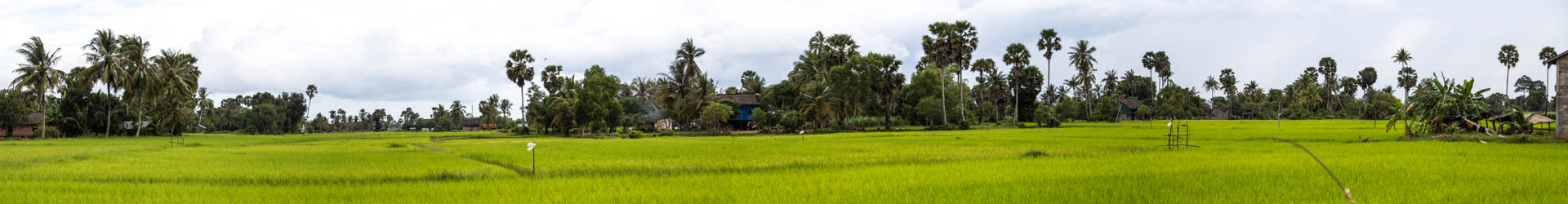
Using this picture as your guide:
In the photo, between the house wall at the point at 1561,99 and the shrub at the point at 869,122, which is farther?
the shrub at the point at 869,122

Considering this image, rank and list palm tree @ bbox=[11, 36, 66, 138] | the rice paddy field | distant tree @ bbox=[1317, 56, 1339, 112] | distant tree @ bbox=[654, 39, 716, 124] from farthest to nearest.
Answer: distant tree @ bbox=[1317, 56, 1339, 112] < distant tree @ bbox=[654, 39, 716, 124] < palm tree @ bbox=[11, 36, 66, 138] < the rice paddy field

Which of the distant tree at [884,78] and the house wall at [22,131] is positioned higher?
the distant tree at [884,78]

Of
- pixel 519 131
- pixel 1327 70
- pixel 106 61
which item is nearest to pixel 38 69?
pixel 106 61

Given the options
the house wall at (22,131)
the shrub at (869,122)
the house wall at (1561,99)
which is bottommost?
the house wall at (22,131)

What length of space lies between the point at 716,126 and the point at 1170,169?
141ft

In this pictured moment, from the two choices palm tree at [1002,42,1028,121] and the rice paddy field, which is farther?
palm tree at [1002,42,1028,121]

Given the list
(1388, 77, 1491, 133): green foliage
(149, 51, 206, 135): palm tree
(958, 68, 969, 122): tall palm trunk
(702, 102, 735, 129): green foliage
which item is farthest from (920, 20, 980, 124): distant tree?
(149, 51, 206, 135): palm tree

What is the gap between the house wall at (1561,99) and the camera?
943 inches

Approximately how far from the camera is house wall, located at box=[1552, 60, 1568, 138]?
2395cm

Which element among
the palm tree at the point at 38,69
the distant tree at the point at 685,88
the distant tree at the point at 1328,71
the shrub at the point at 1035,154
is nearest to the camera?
the shrub at the point at 1035,154

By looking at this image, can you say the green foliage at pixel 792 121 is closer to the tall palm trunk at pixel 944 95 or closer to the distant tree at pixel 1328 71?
the tall palm trunk at pixel 944 95

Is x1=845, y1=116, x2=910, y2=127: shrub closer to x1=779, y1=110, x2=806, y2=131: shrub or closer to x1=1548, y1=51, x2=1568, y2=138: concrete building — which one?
x1=779, y1=110, x2=806, y2=131: shrub

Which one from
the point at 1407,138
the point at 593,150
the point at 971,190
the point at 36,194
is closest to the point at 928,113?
the point at 1407,138

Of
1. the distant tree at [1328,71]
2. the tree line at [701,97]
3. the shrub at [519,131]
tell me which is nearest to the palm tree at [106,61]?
the tree line at [701,97]
